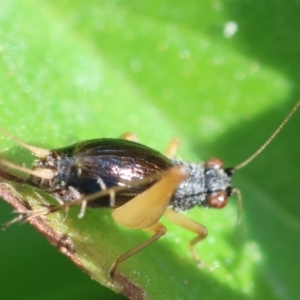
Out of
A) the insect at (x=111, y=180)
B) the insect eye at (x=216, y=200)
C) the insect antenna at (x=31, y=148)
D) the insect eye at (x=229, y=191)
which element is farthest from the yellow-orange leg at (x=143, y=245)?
the insect antenna at (x=31, y=148)

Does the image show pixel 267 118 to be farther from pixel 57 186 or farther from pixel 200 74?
pixel 57 186

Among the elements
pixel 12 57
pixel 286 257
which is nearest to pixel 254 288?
pixel 286 257

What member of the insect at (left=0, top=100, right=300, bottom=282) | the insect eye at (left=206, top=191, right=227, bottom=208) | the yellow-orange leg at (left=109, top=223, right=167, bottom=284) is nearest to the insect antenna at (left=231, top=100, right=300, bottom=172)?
the insect eye at (left=206, top=191, right=227, bottom=208)

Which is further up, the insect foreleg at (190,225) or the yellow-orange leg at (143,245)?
the insect foreleg at (190,225)

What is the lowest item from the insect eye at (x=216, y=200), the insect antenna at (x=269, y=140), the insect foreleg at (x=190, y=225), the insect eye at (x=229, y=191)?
the insect foreleg at (x=190, y=225)

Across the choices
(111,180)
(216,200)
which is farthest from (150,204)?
(216,200)

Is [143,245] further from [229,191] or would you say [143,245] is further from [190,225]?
[229,191]

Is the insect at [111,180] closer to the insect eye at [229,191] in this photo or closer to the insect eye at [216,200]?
the insect eye at [216,200]
